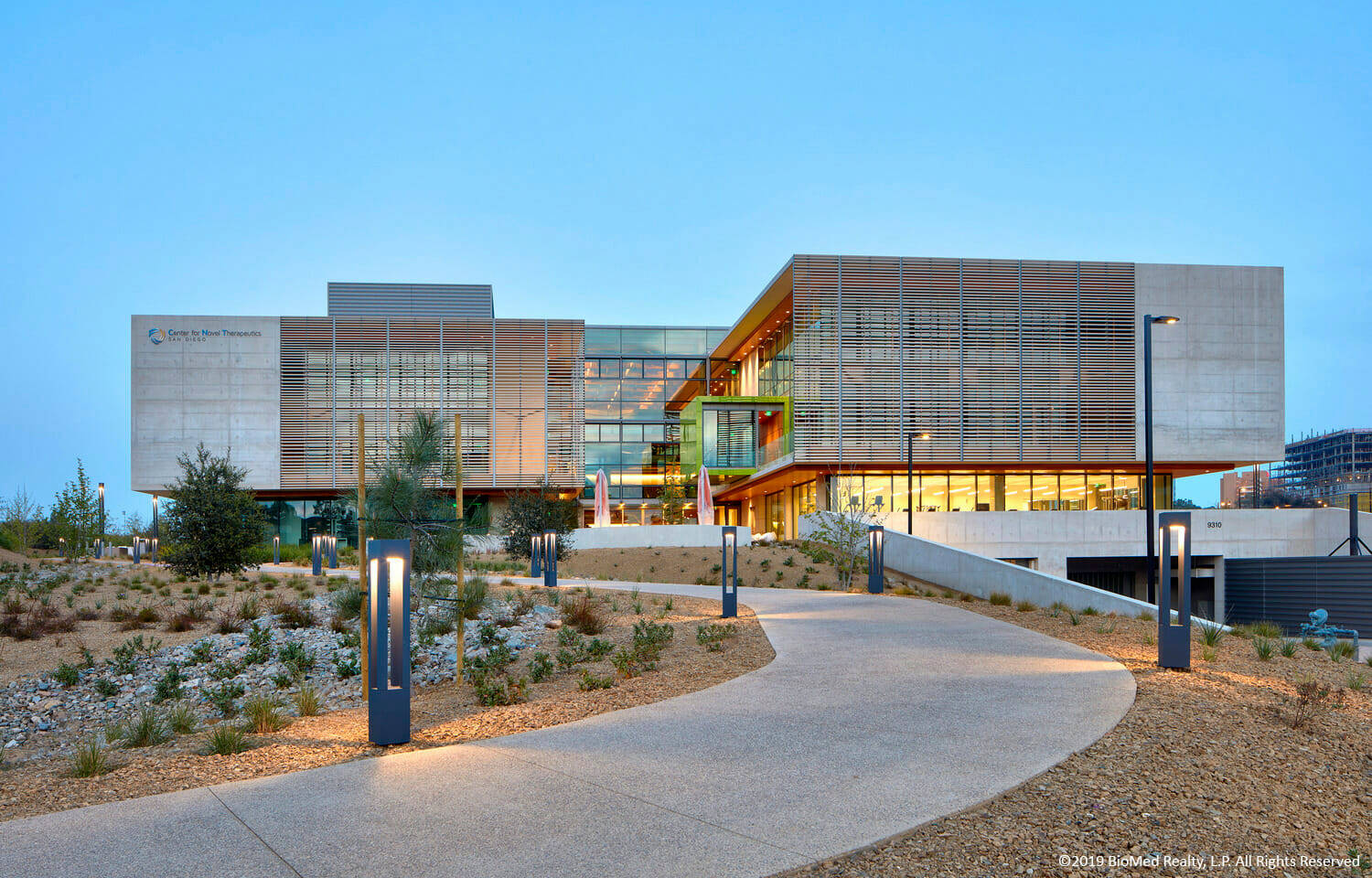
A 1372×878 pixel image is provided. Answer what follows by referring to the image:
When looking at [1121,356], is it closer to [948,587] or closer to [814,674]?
[948,587]

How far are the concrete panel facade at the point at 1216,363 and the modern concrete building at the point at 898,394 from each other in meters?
0.10

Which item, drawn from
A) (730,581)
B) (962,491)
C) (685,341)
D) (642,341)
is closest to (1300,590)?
(962,491)

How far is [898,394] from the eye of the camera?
42344mm

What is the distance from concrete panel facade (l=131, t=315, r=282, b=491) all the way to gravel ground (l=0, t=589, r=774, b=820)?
45.9m

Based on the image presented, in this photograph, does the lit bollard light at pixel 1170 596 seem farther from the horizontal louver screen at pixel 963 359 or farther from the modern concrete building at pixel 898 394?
the horizontal louver screen at pixel 963 359

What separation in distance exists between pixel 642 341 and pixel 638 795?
55479 millimetres

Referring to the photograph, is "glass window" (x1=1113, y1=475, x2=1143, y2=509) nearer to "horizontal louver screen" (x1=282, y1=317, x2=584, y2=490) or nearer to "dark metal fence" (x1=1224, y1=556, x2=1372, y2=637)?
"dark metal fence" (x1=1224, y1=556, x2=1372, y2=637)

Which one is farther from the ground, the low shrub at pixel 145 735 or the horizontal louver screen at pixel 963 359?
the horizontal louver screen at pixel 963 359

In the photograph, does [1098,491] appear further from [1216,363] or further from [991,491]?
[1216,363]

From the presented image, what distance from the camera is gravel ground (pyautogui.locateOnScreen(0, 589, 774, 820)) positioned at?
21.0 ft

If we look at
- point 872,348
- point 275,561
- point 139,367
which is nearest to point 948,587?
point 872,348

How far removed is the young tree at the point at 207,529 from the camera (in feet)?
91.1

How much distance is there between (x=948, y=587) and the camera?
2508 cm

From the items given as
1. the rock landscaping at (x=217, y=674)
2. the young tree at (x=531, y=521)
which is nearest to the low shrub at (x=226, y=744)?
the rock landscaping at (x=217, y=674)
